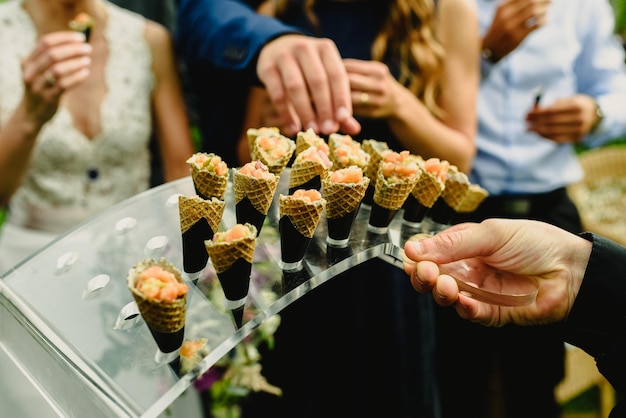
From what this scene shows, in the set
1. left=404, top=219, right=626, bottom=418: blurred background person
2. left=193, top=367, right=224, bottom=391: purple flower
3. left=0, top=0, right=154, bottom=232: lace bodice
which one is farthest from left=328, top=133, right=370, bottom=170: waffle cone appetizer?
left=0, top=0, right=154, bottom=232: lace bodice

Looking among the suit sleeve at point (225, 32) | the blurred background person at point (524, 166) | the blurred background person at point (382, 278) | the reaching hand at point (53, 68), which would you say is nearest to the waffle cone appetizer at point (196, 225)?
the suit sleeve at point (225, 32)

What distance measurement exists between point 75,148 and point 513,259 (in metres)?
1.90

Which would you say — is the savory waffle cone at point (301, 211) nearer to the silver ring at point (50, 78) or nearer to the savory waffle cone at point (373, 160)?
the savory waffle cone at point (373, 160)

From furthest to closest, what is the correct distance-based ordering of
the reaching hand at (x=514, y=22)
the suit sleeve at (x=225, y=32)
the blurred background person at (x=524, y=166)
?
1. the blurred background person at (x=524, y=166)
2. the reaching hand at (x=514, y=22)
3. the suit sleeve at (x=225, y=32)

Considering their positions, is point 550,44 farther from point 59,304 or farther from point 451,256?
point 59,304

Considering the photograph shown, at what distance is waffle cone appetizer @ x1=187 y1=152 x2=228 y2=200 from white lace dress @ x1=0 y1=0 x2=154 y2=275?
145 cm

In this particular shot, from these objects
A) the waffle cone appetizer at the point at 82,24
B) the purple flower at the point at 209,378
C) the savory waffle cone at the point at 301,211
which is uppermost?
the waffle cone appetizer at the point at 82,24

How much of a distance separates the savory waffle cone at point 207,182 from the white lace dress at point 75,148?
145 centimetres

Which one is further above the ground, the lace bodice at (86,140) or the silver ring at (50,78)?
the silver ring at (50,78)

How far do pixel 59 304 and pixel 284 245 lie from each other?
1.40ft

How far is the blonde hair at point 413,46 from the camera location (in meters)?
1.87

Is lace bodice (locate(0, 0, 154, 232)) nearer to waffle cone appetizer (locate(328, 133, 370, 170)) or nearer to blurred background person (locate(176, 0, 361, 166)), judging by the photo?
blurred background person (locate(176, 0, 361, 166))

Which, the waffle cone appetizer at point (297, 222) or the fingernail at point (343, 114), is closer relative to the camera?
the waffle cone appetizer at point (297, 222)

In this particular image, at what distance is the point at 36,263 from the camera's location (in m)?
0.98
